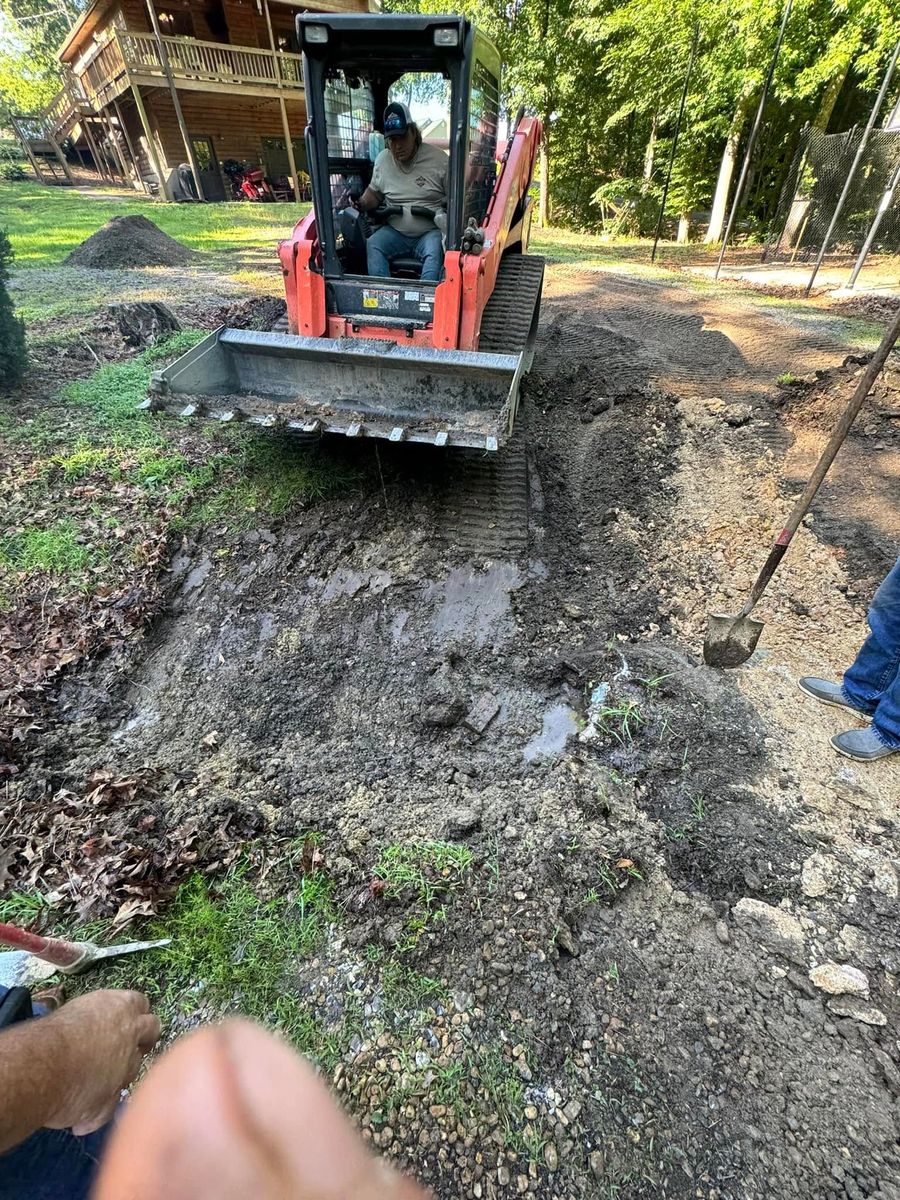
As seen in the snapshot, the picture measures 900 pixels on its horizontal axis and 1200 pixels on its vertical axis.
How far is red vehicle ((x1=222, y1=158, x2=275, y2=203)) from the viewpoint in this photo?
18.2 metres

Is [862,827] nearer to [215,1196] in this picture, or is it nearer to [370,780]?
[370,780]

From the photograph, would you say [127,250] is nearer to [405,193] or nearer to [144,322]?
[144,322]

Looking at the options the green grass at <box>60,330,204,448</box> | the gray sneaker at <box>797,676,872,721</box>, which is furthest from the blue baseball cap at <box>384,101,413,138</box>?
the gray sneaker at <box>797,676,872,721</box>

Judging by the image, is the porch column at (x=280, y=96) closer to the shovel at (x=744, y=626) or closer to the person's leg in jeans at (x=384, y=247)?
the person's leg in jeans at (x=384, y=247)

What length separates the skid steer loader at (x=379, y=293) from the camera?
11.9 ft

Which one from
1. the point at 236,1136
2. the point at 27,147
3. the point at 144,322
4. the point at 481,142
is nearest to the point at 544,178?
the point at 144,322

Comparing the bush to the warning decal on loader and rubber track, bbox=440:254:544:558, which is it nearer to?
the warning decal on loader

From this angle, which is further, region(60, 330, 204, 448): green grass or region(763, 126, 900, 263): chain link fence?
region(763, 126, 900, 263): chain link fence

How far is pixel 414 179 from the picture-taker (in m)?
4.30

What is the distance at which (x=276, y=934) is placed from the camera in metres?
2.01

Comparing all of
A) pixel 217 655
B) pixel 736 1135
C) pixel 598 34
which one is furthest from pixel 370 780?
pixel 598 34

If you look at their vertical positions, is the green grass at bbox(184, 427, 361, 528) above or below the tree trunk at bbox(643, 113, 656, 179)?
below

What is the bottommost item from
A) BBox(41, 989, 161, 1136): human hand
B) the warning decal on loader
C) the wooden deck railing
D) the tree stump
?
the tree stump

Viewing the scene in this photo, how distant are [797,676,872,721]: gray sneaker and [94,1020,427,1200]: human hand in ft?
9.71
